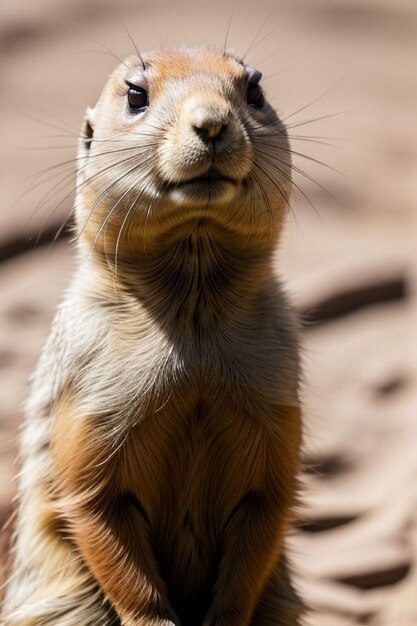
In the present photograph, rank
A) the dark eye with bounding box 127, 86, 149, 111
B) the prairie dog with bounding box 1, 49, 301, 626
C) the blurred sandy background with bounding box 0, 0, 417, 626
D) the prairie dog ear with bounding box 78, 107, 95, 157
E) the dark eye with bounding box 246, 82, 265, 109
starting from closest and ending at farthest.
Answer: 1. the prairie dog with bounding box 1, 49, 301, 626
2. the dark eye with bounding box 127, 86, 149, 111
3. the dark eye with bounding box 246, 82, 265, 109
4. the prairie dog ear with bounding box 78, 107, 95, 157
5. the blurred sandy background with bounding box 0, 0, 417, 626

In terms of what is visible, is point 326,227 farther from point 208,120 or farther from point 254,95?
point 208,120

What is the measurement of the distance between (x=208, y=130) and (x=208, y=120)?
32 millimetres

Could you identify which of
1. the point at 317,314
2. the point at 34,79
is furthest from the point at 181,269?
the point at 34,79

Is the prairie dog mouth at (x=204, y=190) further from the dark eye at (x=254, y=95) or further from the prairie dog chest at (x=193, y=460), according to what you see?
the prairie dog chest at (x=193, y=460)

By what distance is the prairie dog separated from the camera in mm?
4195

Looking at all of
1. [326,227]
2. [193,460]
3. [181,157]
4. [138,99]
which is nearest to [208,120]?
A: [181,157]

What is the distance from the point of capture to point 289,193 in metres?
4.39

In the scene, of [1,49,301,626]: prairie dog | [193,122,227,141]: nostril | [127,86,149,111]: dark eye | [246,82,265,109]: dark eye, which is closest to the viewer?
[193,122,227,141]: nostril

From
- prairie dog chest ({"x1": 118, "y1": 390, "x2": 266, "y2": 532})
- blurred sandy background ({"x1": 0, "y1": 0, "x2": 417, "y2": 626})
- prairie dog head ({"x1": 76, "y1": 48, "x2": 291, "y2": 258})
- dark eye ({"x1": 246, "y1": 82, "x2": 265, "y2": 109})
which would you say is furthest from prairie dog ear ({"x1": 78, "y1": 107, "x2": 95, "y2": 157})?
blurred sandy background ({"x1": 0, "y1": 0, "x2": 417, "y2": 626})

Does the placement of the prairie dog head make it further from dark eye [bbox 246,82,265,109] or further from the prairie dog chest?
the prairie dog chest

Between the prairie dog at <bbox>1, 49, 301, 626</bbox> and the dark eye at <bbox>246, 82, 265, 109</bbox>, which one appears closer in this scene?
the prairie dog at <bbox>1, 49, 301, 626</bbox>

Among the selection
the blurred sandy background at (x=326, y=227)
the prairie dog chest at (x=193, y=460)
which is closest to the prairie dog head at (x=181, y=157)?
the prairie dog chest at (x=193, y=460)

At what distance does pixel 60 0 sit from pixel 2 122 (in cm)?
109

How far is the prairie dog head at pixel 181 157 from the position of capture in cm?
390
